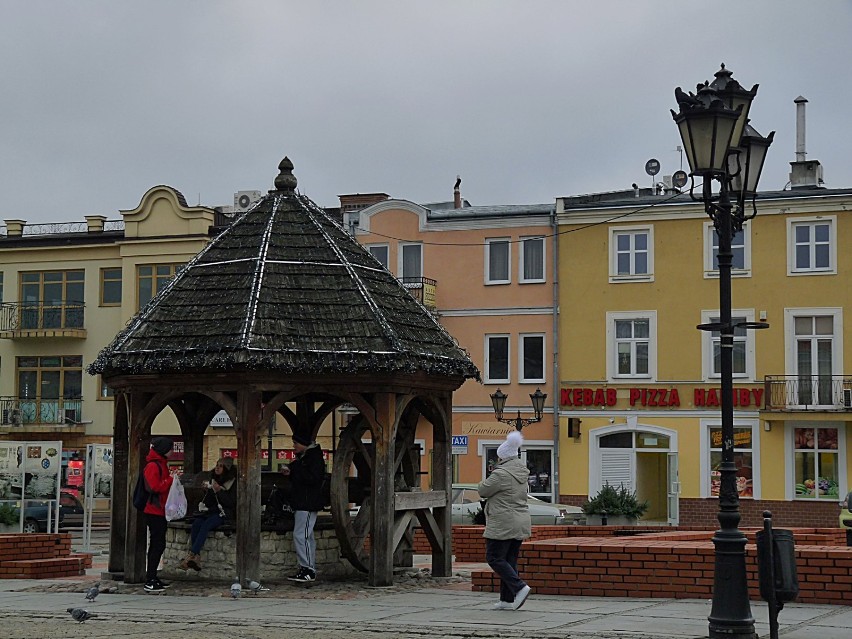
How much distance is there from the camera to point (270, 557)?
17375 mm

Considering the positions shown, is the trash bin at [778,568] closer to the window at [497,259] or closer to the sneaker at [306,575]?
the sneaker at [306,575]

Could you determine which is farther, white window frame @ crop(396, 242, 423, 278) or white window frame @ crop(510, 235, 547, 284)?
white window frame @ crop(396, 242, 423, 278)

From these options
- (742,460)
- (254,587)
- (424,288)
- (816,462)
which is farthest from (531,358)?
(254,587)

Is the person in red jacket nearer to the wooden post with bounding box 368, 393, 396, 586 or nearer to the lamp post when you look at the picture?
the wooden post with bounding box 368, 393, 396, 586

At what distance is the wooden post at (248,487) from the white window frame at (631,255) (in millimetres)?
30883

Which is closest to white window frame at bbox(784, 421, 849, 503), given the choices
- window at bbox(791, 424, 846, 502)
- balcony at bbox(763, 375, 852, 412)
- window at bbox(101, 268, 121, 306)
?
window at bbox(791, 424, 846, 502)

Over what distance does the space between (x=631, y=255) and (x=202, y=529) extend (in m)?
30.9

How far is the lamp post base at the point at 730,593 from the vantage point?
38.7 feet

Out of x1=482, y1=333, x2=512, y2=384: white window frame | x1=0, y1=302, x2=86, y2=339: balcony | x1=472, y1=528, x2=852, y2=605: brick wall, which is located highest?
x1=0, y1=302, x2=86, y2=339: balcony

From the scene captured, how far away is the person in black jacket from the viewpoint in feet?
55.0

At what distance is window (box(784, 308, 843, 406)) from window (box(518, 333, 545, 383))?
8.26m

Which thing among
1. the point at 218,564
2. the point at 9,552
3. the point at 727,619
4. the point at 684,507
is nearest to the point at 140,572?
the point at 218,564

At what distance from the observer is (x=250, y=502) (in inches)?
650

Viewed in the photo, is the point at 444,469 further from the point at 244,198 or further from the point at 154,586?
the point at 244,198
